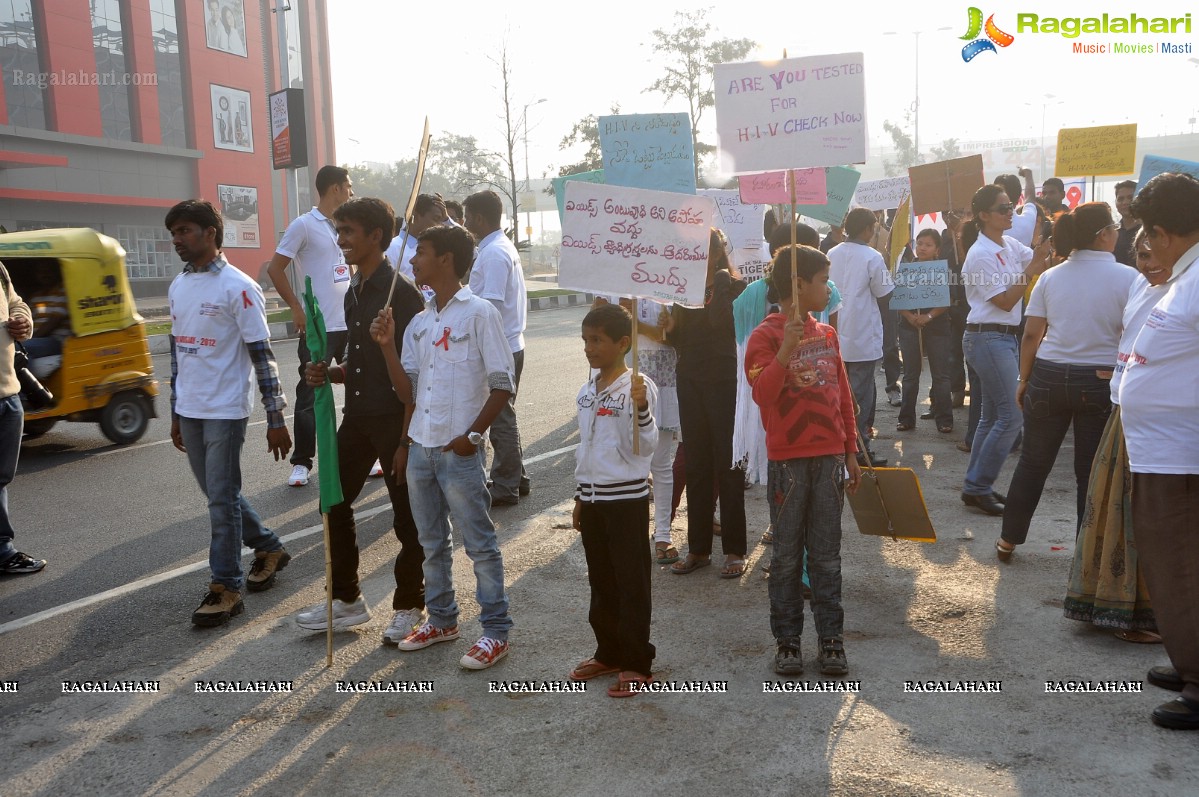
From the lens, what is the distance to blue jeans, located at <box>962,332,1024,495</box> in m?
6.35

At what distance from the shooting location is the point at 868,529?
15.4 ft

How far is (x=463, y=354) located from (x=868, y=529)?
202 cm

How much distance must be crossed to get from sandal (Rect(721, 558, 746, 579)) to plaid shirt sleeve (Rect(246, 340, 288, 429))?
2.37m

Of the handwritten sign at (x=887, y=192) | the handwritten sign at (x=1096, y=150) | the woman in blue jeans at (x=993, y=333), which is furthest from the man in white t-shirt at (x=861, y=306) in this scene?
the handwritten sign at (x=887, y=192)

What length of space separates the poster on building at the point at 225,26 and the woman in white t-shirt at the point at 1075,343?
38.8 meters

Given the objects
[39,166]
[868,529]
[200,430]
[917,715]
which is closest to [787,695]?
[917,715]

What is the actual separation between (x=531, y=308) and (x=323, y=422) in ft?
80.1

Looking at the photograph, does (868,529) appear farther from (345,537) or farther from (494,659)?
(345,537)

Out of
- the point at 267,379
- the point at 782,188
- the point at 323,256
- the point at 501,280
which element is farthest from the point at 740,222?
the point at 267,379

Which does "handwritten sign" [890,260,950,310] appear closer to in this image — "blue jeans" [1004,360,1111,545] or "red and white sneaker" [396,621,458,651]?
"blue jeans" [1004,360,1111,545]

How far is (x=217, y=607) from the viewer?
483 cm

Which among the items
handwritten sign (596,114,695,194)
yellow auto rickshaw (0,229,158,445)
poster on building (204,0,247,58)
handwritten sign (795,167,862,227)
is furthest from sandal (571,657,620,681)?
poster on building (204,0,247,58)

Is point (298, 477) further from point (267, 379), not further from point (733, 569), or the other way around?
point (733, 569)

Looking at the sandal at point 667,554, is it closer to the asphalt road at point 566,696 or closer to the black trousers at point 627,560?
the asphalt road at point 566,696
